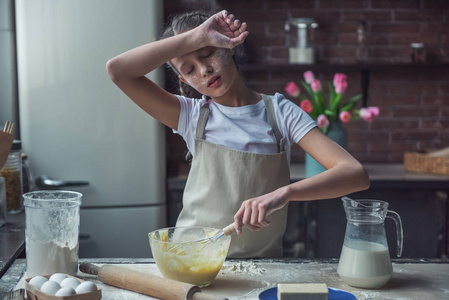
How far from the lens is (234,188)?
153 cm

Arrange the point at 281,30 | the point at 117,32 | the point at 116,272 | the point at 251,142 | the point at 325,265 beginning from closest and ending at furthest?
the point at 116,272 < the point at 325,265 < the point at 251,142 < the point at 117,32 < the point at 281,30

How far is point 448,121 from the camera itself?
3.13 m

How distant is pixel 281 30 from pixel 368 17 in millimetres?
455

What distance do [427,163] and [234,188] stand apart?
1457mm

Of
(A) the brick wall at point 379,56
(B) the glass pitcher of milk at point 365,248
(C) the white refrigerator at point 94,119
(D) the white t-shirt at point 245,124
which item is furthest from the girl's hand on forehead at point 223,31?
(A) the brick wall at point 379,56

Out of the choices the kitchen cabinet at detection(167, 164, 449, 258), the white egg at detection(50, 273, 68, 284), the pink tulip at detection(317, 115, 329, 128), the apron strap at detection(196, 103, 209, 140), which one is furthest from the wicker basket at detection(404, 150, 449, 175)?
the white egg at detection(50, 273, 68, 284)

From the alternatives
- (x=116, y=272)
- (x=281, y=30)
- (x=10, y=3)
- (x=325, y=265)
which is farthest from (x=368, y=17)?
(x=116, y=272)

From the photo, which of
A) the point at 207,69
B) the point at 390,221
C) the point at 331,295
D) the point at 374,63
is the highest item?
the point at 374,63

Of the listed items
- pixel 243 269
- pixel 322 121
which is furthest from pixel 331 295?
pixel 322 121

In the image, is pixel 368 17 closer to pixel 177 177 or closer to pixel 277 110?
pixel 177 177

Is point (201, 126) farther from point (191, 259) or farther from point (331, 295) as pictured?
point (331, 295)

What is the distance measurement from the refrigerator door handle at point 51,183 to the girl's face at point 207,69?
1.25 metres

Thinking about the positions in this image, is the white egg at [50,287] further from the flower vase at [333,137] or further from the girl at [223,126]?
the flower vase at [333,137]

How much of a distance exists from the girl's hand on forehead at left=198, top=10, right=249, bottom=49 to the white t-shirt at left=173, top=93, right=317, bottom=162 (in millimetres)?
241
